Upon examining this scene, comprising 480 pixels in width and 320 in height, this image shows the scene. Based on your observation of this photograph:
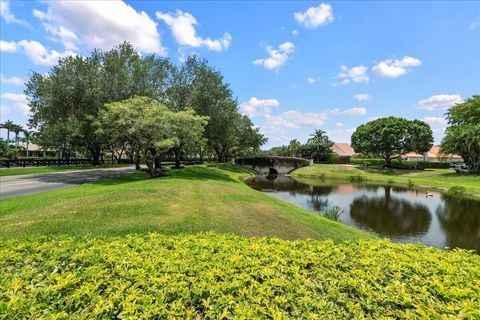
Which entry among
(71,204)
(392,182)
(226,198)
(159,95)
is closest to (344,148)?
Result: (392,182)

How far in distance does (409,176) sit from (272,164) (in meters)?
29.2

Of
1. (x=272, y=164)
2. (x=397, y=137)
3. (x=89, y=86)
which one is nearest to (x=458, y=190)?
(x=397, y=137)

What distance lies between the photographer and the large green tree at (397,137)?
6400 cm

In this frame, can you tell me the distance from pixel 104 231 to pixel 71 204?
4.54m

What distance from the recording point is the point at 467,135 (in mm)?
48531

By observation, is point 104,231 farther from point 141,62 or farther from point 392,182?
point 392,182

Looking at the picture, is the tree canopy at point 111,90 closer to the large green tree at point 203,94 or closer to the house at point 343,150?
the large green tree at point 203,94

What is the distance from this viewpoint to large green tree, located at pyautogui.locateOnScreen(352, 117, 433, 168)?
6400 centimetres

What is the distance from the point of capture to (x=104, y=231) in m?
9.34

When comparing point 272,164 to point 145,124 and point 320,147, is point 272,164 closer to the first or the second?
point 320,147

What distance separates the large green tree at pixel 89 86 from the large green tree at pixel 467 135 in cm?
5126

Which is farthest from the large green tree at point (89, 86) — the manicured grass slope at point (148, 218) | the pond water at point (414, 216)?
the pond water at point (414, 216)

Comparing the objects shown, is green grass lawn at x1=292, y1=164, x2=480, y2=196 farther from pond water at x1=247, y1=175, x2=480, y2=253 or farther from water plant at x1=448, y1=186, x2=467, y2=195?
pond water at x1=247, y1=175, x2=480, y2=253

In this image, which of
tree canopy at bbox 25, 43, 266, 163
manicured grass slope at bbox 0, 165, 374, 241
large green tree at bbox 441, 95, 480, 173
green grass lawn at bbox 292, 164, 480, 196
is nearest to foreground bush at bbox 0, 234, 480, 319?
manicured grass slope at bbox 0, 165, 374, 241
